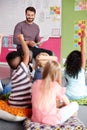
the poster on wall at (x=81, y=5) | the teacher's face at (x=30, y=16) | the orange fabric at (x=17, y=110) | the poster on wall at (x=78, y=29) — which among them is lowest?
the orange fabric at (x=17, y=110)

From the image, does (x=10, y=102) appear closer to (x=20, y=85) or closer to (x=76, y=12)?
(x=20, y=85)

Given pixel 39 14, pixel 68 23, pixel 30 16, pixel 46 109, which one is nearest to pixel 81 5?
pixel 68 23

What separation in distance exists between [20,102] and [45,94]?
12.4 inches

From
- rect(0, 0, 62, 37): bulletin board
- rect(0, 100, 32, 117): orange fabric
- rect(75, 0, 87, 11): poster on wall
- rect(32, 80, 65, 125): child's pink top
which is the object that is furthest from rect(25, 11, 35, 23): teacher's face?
rect(32, 80, 65, 125): child's pink top

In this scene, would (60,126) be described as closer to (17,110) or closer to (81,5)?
(17,110)

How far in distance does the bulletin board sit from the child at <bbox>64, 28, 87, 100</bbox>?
235 centimetres

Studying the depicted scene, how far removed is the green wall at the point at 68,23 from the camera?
451 centimetres

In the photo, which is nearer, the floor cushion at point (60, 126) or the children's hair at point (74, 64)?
the floor cushion at point (60, 126)

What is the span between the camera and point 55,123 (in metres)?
1.64

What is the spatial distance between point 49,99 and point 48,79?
0.13 meters

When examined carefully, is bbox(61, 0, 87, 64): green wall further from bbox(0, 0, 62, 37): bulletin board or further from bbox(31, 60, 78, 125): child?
bbox(31, 60, 78, 125): child

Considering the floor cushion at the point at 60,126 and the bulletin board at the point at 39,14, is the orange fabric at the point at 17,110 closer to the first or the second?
the floor cushion at the point at 60,126

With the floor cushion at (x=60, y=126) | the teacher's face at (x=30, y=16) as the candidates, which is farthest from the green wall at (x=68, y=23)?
the floor cushion at (x=60, y=126)

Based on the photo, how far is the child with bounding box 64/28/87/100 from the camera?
2301mm
